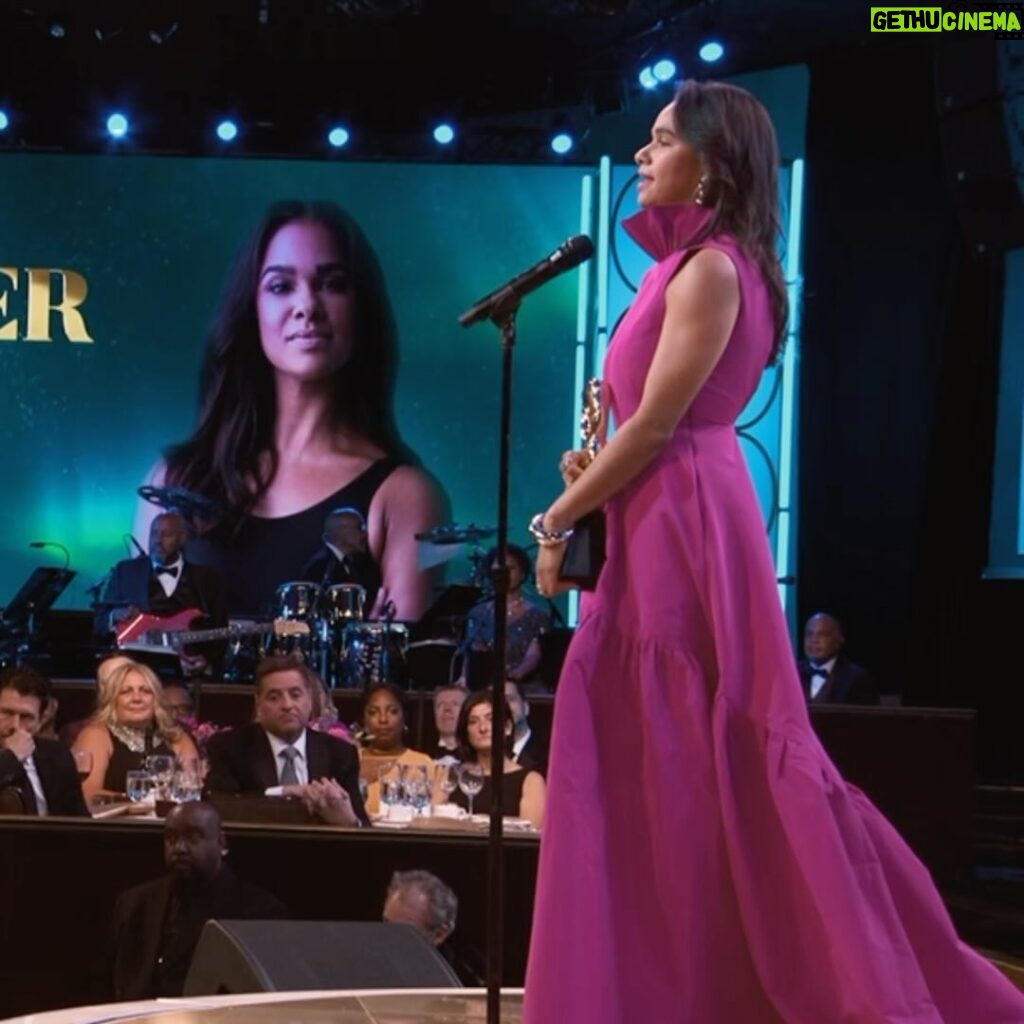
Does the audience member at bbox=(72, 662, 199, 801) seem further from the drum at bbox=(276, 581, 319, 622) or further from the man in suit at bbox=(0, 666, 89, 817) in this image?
the drum at bbox=(276, 581, 319, 622)

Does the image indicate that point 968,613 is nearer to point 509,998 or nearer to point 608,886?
point 509,998

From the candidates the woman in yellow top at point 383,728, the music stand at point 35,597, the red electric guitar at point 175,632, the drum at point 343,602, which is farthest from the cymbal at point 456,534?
the woman in yellow top at point 383,728

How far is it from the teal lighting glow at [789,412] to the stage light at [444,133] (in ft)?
7.08

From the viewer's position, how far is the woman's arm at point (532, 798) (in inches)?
256

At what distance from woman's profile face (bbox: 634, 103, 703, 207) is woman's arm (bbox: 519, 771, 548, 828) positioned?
12.8ft

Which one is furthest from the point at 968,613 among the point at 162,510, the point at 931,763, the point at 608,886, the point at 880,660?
the point at 608,886

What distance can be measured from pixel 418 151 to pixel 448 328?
1.13 m

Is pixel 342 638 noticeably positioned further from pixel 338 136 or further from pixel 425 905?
pixel 425 905

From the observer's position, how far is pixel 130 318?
12758mm

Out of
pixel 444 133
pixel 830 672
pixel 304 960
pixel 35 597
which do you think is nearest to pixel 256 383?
pixel 444 133

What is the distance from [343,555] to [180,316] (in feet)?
6.69

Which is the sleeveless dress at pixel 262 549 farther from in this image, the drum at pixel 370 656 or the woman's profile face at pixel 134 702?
the woman's profile face at pixel 134 702

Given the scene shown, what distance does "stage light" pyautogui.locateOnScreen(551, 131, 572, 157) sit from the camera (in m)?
12.4

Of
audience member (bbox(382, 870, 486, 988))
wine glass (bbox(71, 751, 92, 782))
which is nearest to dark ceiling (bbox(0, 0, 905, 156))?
wine glass (bbox(71, 751, 92, 782))
